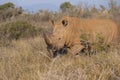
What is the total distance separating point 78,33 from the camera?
1117cm

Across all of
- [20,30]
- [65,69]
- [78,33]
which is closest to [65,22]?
[78,33]

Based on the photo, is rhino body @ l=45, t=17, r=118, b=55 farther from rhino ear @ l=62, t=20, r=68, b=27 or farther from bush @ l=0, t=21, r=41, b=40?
bush @ l=0, t=21, r=41, b=40

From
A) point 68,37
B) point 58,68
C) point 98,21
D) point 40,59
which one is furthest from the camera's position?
point 98,21

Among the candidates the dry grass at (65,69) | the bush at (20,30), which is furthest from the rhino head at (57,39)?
the bush at (20,30)

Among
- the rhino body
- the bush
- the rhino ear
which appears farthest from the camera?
the bush

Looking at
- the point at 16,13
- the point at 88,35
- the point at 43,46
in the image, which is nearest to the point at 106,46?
the point at 88,35

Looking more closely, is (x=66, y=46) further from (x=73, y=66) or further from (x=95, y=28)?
(x=73, y=66)

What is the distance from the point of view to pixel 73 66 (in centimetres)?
755

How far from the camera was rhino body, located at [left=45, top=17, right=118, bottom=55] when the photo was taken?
10.6 meters

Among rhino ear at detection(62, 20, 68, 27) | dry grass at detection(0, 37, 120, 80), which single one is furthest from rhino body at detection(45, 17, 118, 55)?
dry grass at detection(0, 37, 120, 80)

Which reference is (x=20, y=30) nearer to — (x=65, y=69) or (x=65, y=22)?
(x=65, y=22)

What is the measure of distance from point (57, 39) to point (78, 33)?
0.66 meters

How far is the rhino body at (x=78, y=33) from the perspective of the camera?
1060cm

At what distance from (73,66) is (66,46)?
12.1ft
